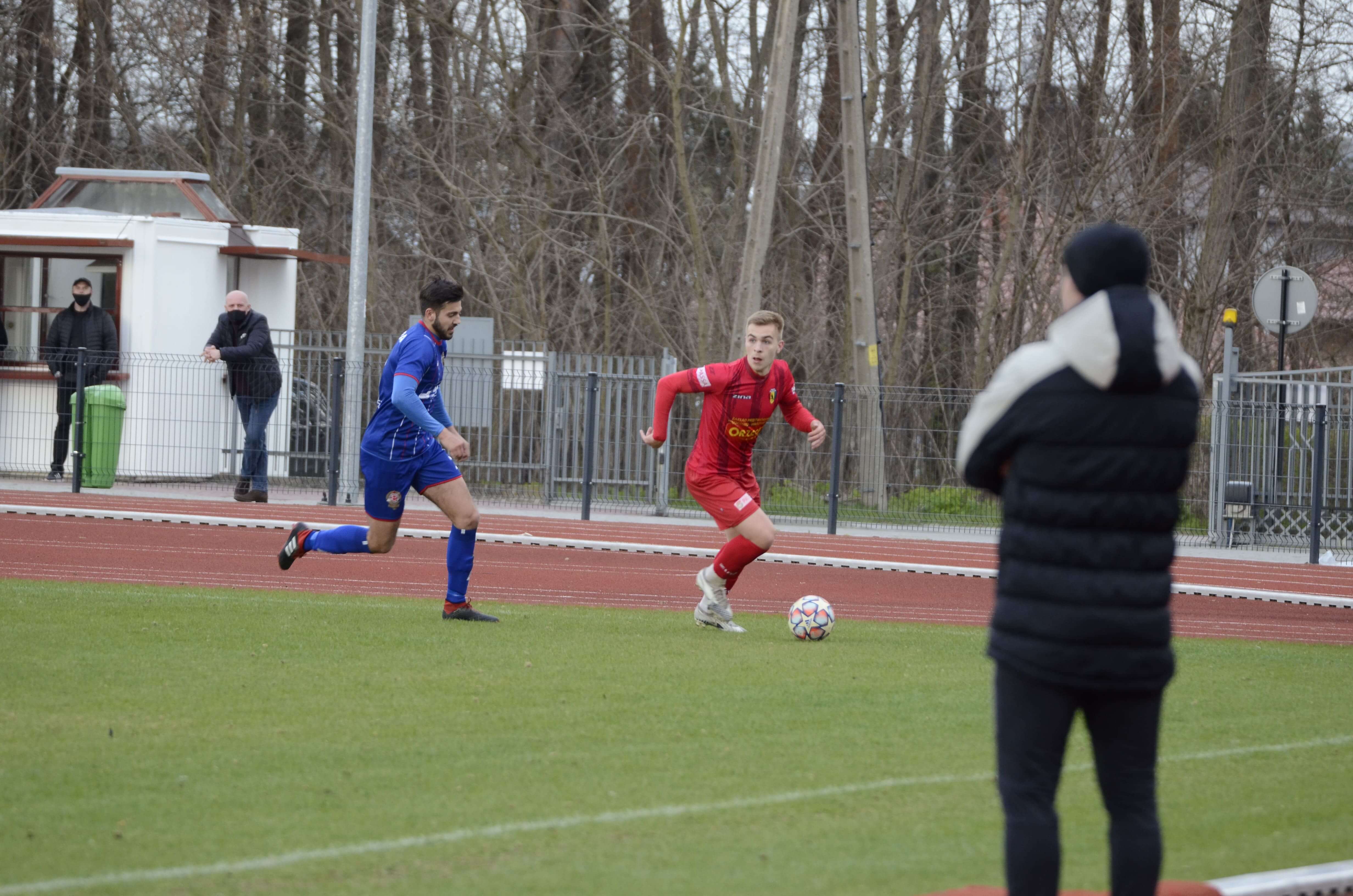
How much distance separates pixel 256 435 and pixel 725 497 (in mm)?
10647

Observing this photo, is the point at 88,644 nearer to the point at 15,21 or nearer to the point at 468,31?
the point at 468,31

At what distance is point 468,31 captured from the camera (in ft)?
100

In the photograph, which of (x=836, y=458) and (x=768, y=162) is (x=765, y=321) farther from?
(x=768, y=162)

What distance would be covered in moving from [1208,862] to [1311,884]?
1.31 feet

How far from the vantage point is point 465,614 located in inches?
393

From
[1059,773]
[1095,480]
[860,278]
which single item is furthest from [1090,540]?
[860,278]

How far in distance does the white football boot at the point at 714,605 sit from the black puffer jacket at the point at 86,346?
12.9m

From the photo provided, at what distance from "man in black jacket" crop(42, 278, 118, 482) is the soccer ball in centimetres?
1367

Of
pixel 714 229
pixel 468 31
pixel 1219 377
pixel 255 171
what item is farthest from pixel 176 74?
pixel 1219 377

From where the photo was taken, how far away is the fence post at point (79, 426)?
65.9ft

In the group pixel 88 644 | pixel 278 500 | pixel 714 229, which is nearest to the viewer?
pixel 88 644

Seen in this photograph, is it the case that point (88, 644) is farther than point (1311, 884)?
Yes

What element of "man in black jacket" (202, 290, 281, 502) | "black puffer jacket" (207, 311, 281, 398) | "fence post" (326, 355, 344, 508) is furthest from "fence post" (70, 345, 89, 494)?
"fence post" (326, 355, 344, 508)

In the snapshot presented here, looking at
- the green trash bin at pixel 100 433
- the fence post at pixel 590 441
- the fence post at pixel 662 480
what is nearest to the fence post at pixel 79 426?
the green trash bin at pixel 100 433
